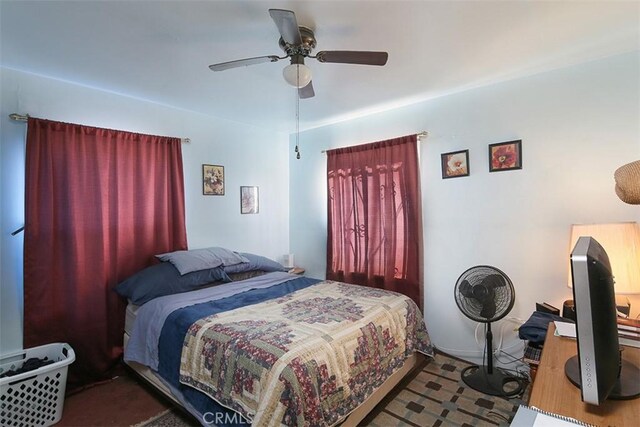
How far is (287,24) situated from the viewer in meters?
1.46

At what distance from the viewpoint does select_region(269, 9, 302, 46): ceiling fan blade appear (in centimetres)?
135

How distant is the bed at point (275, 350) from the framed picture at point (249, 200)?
1259 millimetres

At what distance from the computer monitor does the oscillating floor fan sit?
140 centimetres

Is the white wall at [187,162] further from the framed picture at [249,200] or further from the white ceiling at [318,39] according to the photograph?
the white ceiling at [318,39]

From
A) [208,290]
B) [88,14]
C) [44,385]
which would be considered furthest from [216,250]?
[88,14]

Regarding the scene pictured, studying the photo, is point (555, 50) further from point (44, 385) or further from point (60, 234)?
point (44, 385)

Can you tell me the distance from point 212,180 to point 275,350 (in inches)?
91.4

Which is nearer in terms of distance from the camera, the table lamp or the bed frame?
the table lamp

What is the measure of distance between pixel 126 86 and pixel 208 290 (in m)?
1.85

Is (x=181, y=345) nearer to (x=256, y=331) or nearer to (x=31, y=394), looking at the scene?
(x=256, y=331)

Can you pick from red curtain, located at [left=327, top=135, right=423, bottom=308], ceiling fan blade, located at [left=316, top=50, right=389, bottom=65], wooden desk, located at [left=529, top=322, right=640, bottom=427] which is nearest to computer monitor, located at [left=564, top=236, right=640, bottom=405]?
wooden desk, located at [left=529, top=322, right=640, bottom=427]

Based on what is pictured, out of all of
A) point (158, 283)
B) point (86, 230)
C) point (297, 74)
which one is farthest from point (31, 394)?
point (297, 74)

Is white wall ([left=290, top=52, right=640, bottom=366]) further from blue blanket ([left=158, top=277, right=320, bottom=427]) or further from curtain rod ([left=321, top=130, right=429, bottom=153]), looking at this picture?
blue blanket ([left=158, top=277, right=320, bottom=427])

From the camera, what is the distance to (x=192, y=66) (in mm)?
2242
